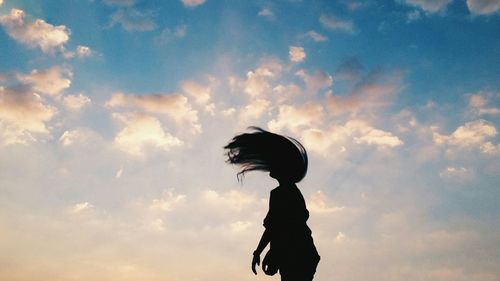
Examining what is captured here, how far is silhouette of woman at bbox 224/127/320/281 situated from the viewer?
22.4 feet

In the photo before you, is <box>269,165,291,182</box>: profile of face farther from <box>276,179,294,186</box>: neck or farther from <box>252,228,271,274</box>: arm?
<box>252,228,271,274</box>: arm

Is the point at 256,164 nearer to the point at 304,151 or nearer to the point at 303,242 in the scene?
the point at 304,151

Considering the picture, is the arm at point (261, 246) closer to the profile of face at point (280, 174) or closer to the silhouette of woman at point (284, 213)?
the silhouette of woman at point (284, 213)

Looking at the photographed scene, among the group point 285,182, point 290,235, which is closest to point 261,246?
point 290,235

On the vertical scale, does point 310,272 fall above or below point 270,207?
below

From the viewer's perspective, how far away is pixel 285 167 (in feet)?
23.2

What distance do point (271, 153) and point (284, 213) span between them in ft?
2.89

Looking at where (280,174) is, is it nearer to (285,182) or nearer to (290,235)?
(285,182)

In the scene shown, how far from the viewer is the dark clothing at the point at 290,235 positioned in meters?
6.81

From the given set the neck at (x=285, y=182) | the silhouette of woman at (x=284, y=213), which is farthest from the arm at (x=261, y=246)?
the neck at (x=285, y=182)

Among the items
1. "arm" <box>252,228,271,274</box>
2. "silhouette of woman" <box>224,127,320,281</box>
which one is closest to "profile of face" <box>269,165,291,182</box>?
"silhouette of woman" <box>224,127,320,281</box>

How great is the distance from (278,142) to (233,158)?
759 mm

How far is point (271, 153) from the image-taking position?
7090 millimetres

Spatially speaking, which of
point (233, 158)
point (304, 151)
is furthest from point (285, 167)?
point (233, 158)
